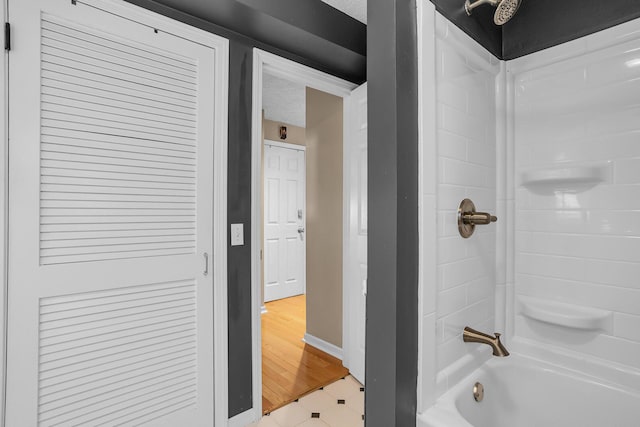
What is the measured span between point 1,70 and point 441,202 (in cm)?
172

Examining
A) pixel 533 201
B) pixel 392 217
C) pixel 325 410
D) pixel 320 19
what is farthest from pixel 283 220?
pixel 392 217

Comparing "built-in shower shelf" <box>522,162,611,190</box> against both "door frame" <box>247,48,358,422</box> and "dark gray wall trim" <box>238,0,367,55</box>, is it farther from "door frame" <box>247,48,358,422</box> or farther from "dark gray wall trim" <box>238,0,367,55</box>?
"door frame" <box>247,48,358,422</box>

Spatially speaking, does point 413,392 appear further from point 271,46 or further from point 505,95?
point 271,46

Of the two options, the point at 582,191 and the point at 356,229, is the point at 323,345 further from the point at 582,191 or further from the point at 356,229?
the point at 582,191

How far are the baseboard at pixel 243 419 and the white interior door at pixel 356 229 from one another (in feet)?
2.67

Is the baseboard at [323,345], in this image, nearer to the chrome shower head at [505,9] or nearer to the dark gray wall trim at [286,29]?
the dark gray wall trim at [286,29]

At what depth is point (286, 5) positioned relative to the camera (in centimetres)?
170

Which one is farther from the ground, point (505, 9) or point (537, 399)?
point (505, 9)

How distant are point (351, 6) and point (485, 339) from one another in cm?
189

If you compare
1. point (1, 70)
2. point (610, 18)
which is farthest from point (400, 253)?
point (1, 70)

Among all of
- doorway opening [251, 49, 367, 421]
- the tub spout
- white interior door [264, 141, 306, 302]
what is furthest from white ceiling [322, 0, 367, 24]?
white interior door [264, 141, 306, 302]

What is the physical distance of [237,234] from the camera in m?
1.85

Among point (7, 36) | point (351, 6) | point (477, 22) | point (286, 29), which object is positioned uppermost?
point (351, 6)

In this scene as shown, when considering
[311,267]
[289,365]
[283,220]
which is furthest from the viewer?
[283,220]
